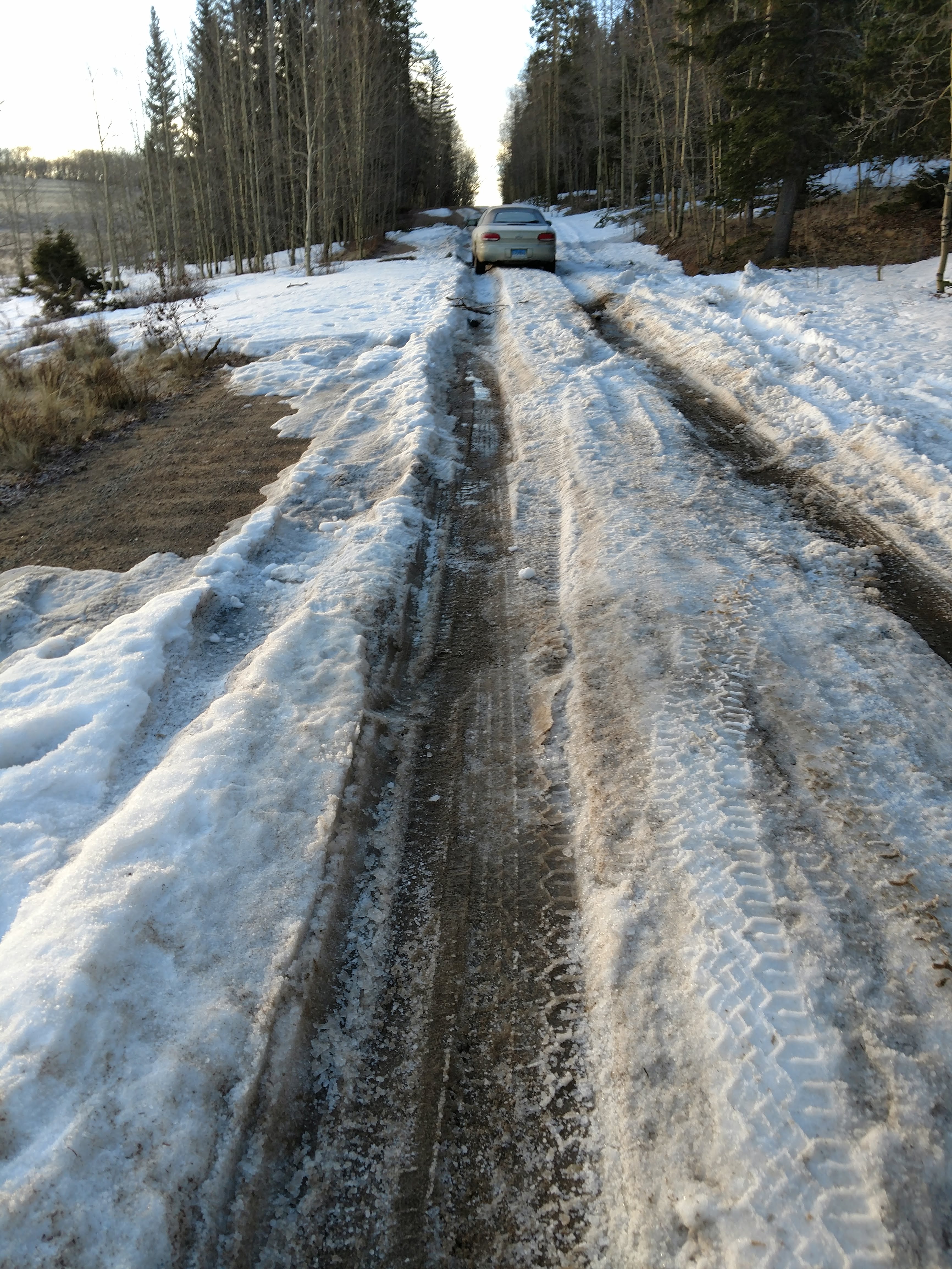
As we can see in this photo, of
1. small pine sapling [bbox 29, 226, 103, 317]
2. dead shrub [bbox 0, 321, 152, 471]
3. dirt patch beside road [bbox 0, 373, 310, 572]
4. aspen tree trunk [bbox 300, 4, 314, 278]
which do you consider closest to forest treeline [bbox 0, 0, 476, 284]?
aspen tree trunk [bbox 300, 4, 314, 278]

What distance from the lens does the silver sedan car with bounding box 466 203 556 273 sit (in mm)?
16219

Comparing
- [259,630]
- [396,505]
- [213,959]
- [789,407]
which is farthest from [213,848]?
[789,407]

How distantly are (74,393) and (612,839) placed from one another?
884 cm

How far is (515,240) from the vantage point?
644 inches

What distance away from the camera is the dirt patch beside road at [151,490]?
5.05 m

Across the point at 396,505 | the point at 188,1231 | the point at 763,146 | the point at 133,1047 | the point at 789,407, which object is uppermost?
the point at 763,146

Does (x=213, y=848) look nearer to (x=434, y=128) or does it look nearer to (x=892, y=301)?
(x=892, y=301)

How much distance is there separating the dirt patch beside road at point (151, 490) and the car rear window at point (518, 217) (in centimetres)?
1115

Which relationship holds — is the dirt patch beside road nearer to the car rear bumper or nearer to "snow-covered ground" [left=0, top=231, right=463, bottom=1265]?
"snow-covered ground" [left=0, top=231, right=463, bottom=1265]

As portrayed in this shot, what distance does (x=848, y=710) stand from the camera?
124 inches

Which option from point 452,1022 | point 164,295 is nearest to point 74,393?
point 452,1022

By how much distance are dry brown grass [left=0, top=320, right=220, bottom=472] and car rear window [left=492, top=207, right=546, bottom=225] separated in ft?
30.0

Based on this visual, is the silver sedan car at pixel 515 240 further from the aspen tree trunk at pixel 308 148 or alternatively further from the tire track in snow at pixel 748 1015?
the tire track in snow at pixel 748 1015

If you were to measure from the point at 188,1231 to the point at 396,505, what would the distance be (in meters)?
4.21
